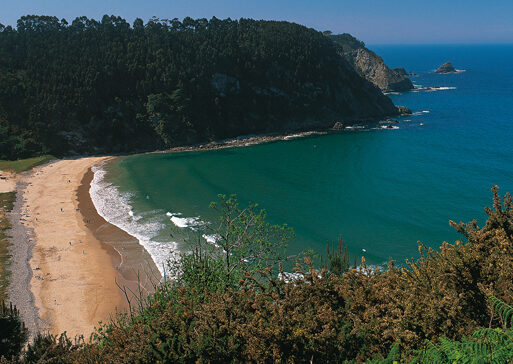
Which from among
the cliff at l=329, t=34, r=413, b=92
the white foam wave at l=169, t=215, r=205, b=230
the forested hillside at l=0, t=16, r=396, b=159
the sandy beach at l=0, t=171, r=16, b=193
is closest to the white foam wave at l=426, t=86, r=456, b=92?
the cliff at l=329, t=34, r=413, b=92

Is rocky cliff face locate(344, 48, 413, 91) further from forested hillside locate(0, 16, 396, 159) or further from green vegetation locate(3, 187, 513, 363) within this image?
green vegetation locate(3, 187, 513, 363)

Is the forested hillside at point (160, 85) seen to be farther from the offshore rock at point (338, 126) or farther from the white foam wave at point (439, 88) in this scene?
the white foam wave at point (439, 88)

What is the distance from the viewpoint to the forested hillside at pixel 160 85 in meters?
72.8

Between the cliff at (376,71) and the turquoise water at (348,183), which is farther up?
the cliff at (376,71)

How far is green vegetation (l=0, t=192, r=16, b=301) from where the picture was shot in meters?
31.0

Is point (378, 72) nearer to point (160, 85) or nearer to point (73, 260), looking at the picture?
point (160, 85)

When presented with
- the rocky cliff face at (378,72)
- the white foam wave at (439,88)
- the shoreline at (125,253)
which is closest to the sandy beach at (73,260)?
the shoreline at (125,253)

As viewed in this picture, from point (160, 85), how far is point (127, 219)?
45.6m

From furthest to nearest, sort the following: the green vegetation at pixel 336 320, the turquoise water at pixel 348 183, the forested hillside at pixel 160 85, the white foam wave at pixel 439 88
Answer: the white foam wave at pixel 439 88, the forested hillside at pixel 160 85, the turquoise water at pixel 348 183, the green vegetation at pixel 336 320

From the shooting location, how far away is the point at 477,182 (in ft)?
177

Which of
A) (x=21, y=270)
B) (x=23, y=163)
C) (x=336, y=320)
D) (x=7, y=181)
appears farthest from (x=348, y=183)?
(x=23, y=163)

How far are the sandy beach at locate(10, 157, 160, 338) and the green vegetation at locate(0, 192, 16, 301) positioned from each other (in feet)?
2.49

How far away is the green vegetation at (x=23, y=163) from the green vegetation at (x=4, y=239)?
12833 millimetres

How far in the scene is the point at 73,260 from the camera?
3584cm
